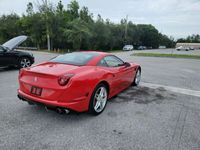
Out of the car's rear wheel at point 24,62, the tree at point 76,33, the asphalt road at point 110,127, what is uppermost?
the tree at point 76,33

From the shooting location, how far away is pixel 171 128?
3.18 m

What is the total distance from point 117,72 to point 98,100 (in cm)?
102

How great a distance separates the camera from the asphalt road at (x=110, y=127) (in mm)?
2641

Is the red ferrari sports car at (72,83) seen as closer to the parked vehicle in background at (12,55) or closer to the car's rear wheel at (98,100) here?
the car's rear wheel at (98,100)

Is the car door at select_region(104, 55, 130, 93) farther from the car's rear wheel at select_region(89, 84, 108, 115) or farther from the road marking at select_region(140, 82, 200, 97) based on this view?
the road marking at select_region(140, 82, 200, 97)

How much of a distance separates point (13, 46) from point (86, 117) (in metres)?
6.06

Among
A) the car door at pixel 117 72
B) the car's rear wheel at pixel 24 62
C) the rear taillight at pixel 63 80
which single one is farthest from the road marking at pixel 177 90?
the car's rear wheel at pixel 24 62

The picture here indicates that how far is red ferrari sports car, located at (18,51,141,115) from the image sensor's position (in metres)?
3.02

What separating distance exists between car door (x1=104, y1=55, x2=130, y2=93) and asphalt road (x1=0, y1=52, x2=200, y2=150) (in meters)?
0.42

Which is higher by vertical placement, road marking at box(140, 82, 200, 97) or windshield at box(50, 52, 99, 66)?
windshield at box(50, 52, 99, 66)

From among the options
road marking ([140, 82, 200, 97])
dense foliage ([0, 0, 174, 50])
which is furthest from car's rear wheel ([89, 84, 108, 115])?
dense foliage ([0, 0, 174, 50])

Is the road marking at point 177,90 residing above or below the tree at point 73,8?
below

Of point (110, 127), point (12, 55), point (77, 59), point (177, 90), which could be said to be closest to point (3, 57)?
point (12, 55)

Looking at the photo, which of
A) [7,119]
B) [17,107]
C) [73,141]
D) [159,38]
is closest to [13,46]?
[17,107]
